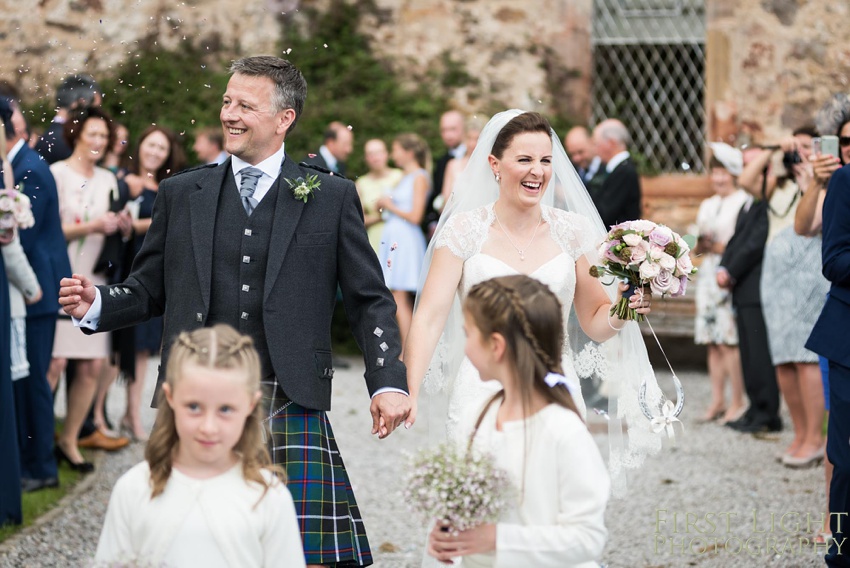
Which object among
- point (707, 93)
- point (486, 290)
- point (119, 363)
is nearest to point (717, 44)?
point (707, 93)

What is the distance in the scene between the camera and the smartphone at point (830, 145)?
5.71m

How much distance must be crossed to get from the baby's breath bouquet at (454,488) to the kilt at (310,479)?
3.32ft

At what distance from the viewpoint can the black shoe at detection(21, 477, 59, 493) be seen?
6.86m

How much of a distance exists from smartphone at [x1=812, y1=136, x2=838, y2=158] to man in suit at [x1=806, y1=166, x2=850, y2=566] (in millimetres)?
801

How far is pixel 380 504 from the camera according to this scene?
277 inches

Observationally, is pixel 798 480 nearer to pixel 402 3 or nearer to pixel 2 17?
pixel 402 3

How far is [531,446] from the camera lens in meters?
3.17

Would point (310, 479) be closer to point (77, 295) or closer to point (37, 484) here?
Result: point (77, 295)

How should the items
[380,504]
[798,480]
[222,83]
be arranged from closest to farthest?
[380,504] → [798,480] → [222,83]

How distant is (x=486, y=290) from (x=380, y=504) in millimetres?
4063

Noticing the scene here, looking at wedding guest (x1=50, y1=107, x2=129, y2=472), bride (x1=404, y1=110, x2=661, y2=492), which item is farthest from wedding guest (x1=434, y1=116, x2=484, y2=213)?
bride (x1=404, y1=110, x2=661, y2=492)

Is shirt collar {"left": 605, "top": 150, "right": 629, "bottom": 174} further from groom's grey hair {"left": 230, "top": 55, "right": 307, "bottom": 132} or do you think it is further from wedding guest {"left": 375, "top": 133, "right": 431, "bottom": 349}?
groom's grey hair {"left": 230, "top": 55, "right": 307, "bottom": 132}

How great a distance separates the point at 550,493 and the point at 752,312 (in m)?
6.72

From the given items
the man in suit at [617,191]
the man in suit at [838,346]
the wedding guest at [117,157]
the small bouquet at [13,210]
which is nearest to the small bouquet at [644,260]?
the man in suit at [838,346]
